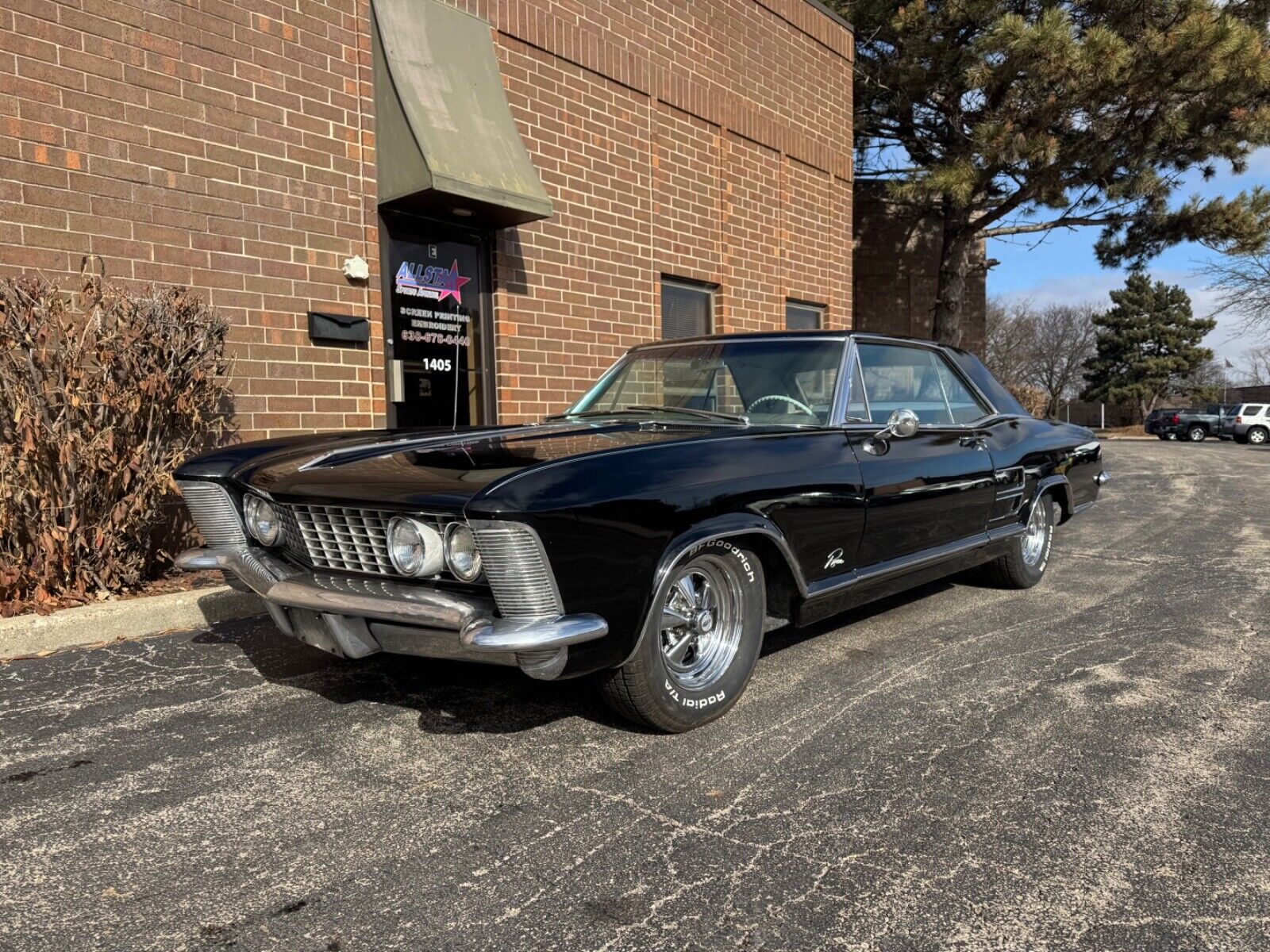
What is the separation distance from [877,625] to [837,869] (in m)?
2.46

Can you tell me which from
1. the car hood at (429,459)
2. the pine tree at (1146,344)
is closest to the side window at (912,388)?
the car hood at (429,459)

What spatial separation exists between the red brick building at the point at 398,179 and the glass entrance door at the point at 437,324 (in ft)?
0.07

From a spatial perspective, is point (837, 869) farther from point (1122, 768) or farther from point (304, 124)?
point (304, 124)

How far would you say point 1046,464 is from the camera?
212 inches

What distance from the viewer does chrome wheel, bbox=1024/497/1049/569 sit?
5352 millimetres

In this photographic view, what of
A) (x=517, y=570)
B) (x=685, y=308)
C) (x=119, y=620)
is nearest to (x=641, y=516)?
(x=517, y=570)

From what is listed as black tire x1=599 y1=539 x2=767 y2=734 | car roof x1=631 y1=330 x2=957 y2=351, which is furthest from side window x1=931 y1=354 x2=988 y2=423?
black tire x1=599 y1=539 x2=767 y2=734

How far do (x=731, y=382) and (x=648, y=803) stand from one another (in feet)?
7.14

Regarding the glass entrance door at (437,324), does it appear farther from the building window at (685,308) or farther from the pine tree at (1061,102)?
the pine tree at (1061,102)

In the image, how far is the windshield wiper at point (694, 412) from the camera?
3859mm

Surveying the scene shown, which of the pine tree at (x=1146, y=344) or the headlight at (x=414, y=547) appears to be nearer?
the headlight at (x=414, y=547)

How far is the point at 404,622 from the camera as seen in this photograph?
105 inches

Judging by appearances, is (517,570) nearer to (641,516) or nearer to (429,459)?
(641,516)

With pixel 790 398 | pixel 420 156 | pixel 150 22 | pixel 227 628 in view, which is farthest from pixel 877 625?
pixel 150 22
